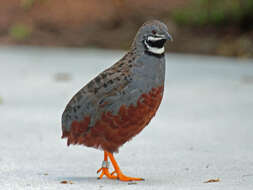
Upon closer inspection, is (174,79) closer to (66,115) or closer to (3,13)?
(66,115)

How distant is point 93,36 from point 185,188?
496 inches

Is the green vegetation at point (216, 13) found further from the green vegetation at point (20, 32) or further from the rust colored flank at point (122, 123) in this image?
the rust colored flank at point (122, 123)

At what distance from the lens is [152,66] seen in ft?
14.3

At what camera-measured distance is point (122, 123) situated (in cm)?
430

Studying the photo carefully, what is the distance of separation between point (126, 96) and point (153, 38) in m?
0.49

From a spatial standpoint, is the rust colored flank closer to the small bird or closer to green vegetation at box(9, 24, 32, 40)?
the small bird

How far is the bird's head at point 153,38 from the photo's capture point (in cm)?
436

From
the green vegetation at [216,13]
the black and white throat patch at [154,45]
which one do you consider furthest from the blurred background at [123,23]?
the black and white throat patch at [154,45]

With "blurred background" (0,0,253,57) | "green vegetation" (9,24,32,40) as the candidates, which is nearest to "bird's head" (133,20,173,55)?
"blurred background" (0,0,253,57)

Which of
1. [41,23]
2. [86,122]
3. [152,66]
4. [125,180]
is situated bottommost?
[125,180]

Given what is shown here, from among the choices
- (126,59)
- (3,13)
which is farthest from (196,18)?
(126,59)

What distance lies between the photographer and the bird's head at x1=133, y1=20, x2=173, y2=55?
4.36 meters

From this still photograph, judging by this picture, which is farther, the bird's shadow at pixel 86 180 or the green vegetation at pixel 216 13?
the green vegetation at pixel 216 13

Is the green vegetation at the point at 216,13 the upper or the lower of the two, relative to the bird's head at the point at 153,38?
upper
